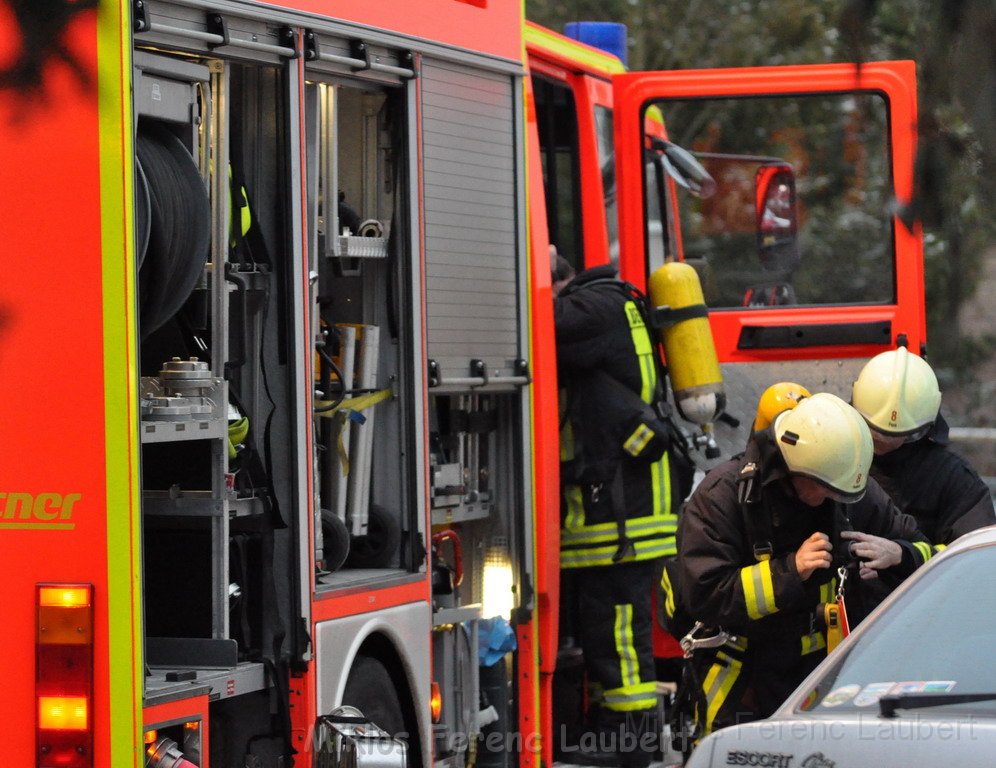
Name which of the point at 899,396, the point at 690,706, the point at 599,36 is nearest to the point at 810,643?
the point at 690,706

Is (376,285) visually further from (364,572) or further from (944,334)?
(944,334)

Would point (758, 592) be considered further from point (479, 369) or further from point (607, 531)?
point (607, 531)

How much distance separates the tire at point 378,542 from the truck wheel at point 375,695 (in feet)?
0.93

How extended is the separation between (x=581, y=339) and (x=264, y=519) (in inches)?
83.7

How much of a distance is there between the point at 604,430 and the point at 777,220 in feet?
3.79

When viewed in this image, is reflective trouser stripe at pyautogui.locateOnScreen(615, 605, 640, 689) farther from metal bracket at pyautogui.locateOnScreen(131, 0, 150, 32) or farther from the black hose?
metal bracket at pyautogui.locateOnScreen(131, 0, 150, 32)


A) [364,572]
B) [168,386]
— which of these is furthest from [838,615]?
[168,386]

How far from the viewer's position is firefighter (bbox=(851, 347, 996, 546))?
207 inches

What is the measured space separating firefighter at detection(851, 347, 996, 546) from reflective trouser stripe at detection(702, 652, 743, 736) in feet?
3.02

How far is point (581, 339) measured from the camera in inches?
255

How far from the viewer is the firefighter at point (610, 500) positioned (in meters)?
6.48

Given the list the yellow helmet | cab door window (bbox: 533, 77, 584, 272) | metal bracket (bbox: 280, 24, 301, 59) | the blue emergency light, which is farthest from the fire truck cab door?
metal bracket (bbox: 280, 24, 301, 59)

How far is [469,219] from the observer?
555 cm

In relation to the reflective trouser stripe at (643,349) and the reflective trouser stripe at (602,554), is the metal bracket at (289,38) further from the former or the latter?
the reflective trouser stripe at (602,554)
